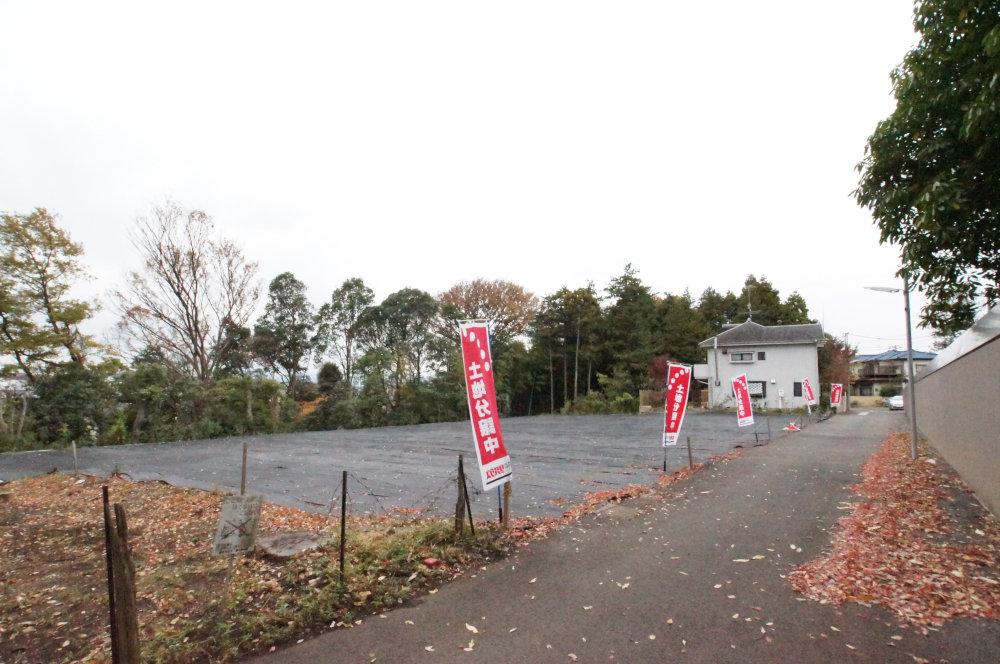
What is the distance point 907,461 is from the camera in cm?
955

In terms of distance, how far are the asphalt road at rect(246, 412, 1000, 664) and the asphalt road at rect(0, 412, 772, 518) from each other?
6.47 ft

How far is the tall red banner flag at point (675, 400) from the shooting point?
9.91 m

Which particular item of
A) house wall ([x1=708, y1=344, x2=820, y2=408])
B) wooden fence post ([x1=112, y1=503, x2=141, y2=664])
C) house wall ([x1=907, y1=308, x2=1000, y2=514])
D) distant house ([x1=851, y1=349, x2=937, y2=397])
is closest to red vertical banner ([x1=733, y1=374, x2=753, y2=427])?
house wall ([x1=907, y1=308, x2=1000, y2=514])

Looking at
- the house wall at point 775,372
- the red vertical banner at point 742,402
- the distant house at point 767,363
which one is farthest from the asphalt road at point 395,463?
the distant house at point 767,363

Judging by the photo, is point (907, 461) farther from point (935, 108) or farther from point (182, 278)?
point (182, 278)

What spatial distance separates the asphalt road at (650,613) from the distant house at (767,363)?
88.8 feet

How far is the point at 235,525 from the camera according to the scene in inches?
155

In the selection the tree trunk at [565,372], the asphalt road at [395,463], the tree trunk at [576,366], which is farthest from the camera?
the tree trunk at [565,372]

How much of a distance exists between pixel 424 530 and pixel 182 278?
2034 cm

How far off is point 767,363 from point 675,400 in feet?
79.4

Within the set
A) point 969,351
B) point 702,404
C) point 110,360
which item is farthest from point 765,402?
point 110,360

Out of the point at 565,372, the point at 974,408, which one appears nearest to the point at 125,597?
the point at 974,408

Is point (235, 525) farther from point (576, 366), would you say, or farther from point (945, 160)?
point (576, 366)

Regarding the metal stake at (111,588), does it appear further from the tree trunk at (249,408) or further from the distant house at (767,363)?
the distant house at (767,363)
